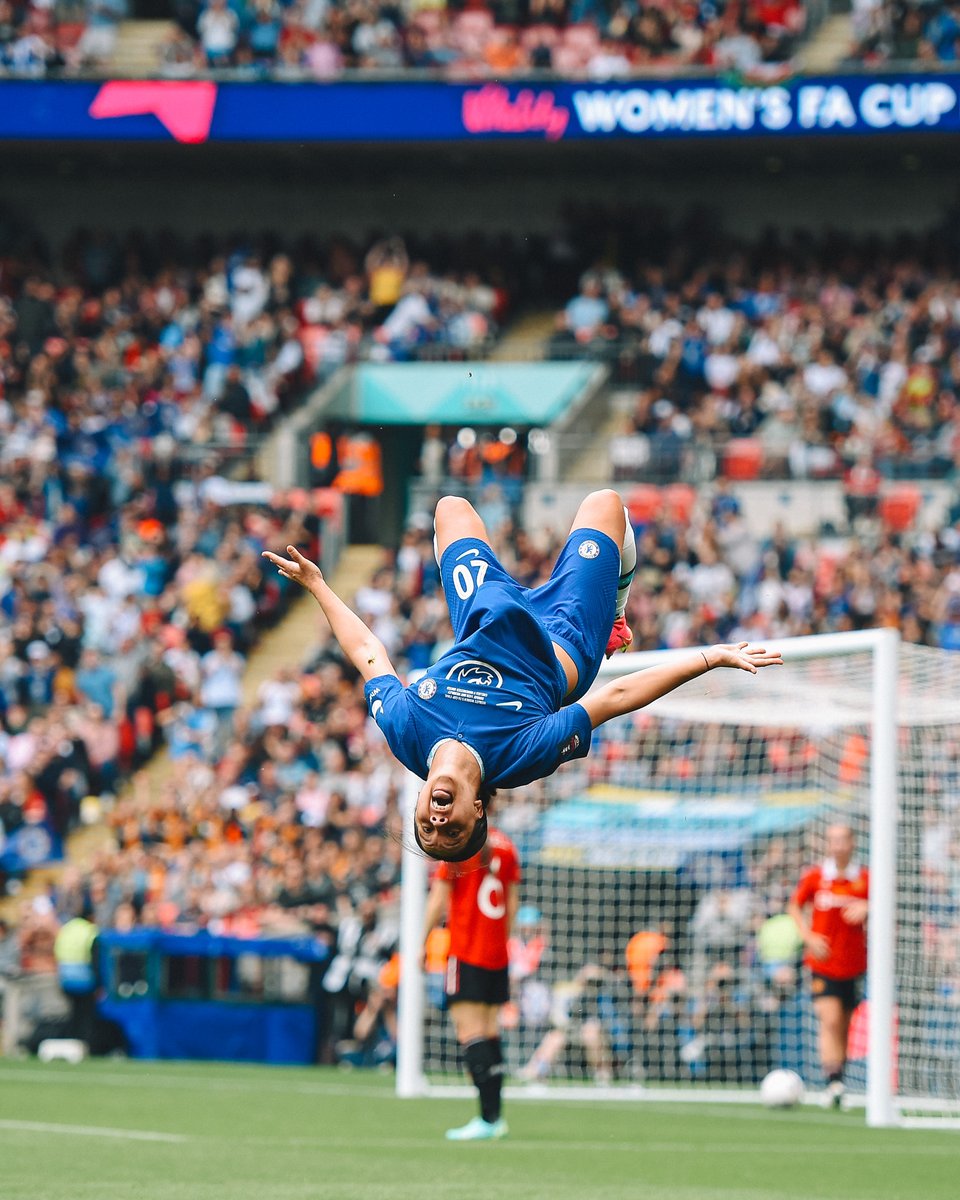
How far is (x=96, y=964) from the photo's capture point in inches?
739

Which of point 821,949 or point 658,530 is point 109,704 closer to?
point 658,530

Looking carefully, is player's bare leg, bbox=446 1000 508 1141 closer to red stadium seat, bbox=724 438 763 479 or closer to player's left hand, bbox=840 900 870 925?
player's left hand, bbox=840 900 870 925

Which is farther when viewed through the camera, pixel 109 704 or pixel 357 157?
pixel 357 157

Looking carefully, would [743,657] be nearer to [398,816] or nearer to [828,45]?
[398,816]

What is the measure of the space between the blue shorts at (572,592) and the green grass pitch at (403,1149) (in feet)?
8.81

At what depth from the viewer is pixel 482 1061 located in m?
11.9

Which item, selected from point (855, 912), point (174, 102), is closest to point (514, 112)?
point (174, 102)

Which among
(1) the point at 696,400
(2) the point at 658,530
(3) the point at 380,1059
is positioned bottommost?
(3) the point at 380,1059

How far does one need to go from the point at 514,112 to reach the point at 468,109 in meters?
0.62

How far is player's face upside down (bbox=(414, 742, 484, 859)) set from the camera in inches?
278

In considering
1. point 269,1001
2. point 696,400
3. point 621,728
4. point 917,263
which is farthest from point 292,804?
point 917,263

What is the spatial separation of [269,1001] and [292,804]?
2.70 metres

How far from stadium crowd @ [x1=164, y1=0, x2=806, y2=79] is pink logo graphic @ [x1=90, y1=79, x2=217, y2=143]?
13.1 inches

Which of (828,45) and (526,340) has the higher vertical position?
(828,45)
